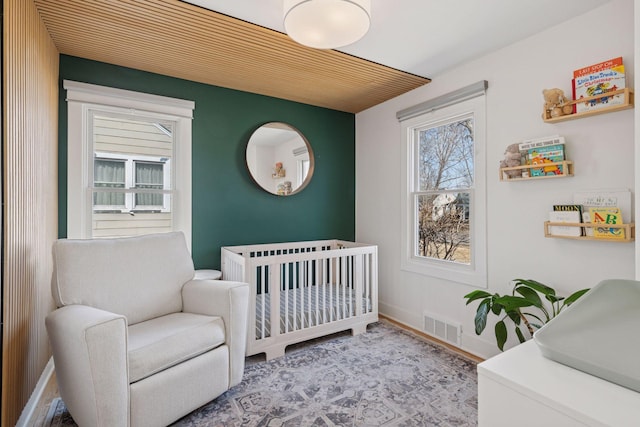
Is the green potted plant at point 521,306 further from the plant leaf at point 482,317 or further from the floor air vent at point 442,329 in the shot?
the floor air vent at point 442,329

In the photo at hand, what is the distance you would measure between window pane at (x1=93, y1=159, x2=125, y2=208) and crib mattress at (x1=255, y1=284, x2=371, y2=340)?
1524mm

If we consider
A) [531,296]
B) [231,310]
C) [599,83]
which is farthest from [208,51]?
[531,296]

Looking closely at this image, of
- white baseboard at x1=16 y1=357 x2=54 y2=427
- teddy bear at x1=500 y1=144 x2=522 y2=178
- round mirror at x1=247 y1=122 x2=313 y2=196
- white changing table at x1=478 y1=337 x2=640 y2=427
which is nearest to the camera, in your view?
white changing table at x1=478 y1=337 x2=640 y2=427

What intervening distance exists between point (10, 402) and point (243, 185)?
88.9 inches

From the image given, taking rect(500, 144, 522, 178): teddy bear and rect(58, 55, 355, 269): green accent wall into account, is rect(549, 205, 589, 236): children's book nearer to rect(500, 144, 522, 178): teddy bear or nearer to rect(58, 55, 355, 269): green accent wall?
rect(500, 144, 522, 178): teddy bear

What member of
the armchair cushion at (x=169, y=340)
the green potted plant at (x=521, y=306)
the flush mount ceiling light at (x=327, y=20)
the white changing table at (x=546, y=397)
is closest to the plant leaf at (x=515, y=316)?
the green potted plant at (x=521, y=306)

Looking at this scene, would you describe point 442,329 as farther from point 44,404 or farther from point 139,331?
point 44,404

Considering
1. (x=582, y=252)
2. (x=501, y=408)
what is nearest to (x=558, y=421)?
(x=501, y=408)

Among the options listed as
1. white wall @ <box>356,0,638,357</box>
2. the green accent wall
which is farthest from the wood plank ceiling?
white wall @ <box>356,0,638,357</box>

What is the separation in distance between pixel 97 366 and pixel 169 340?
34cm

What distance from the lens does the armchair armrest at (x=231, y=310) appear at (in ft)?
6.56

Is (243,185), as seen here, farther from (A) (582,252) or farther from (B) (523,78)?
(A) (582,252)

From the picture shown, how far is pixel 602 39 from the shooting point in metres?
1.92

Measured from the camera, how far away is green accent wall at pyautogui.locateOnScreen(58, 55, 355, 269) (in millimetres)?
2734
